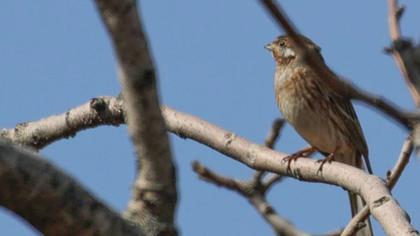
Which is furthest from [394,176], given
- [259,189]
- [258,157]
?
[258,157]

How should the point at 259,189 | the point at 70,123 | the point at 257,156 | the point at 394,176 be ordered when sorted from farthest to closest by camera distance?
the point at 70,123 < the point at 257,156 < the point at 259,189 < the point at 394,176

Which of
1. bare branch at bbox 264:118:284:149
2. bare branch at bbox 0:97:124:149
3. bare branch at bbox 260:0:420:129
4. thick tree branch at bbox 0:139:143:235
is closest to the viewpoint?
bare branch at bbox 260:0:420:129

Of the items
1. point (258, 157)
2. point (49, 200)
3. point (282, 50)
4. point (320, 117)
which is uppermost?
point (282, 50)

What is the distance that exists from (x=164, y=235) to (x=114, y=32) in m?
0.65

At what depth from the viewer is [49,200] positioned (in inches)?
84.1

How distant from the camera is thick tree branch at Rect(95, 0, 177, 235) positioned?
2.16m

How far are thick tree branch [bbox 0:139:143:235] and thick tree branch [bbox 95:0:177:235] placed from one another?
0.68 ft

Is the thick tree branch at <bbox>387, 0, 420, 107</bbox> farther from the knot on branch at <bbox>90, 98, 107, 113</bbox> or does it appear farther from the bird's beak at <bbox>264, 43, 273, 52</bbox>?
the bird's beak at <bbox>264, 43, 273, 52</bbox>

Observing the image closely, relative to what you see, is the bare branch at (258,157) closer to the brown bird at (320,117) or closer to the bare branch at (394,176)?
the bare branch at (394,176)

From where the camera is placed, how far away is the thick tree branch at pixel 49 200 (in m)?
2.09

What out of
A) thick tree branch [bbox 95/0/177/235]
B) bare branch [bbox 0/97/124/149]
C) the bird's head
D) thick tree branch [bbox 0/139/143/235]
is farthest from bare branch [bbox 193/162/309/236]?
the bird's head

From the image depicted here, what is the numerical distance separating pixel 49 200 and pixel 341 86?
65 centimetres

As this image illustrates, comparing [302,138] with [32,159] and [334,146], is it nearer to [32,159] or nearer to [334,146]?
[334,146]

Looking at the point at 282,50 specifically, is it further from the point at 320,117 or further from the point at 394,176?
the point at 394,176
